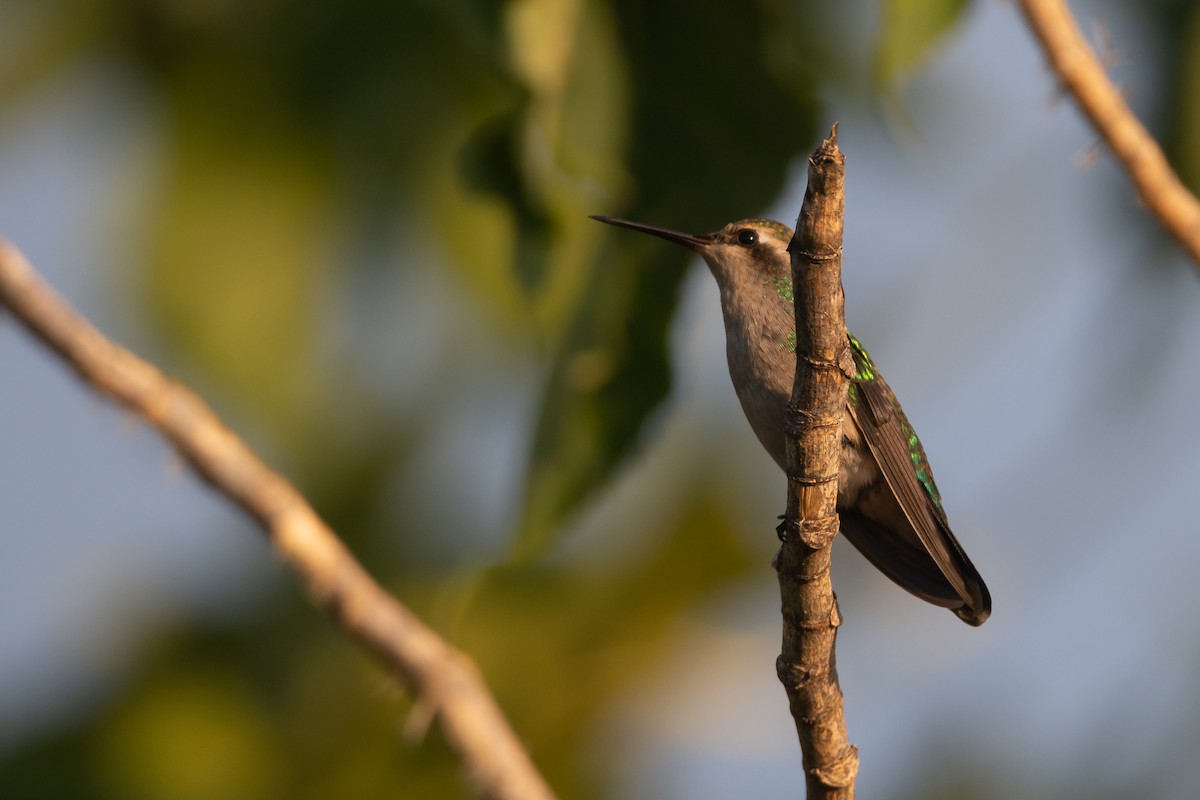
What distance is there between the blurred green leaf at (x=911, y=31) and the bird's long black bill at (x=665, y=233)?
952mm

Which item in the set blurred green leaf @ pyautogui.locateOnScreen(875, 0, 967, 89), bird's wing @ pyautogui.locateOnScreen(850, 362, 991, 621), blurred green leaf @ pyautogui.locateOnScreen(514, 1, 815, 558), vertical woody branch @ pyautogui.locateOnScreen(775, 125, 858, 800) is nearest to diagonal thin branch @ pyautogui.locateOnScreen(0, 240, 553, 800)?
vertical woody branch @ pyautogui.locateOnScreen(775, 125, 858, 800)

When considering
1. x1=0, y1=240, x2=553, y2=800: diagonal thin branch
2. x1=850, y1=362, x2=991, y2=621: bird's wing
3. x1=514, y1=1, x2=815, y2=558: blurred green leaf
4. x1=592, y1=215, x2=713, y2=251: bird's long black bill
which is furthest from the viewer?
x1=850, y1=362, x2=991, y2=621: bird's wing

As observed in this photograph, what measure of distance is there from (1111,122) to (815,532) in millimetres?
1223

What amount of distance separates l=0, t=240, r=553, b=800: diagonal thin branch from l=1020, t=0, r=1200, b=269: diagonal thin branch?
2.07 m

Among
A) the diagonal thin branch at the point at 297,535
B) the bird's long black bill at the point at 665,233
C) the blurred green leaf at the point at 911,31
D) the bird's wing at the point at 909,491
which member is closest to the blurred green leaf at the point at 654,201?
the bird's long black bill at the point at 665,233

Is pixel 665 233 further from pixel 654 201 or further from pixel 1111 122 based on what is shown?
pixel 1111 122

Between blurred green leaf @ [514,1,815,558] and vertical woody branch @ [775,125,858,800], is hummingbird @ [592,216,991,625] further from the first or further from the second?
vertical woody branch @ [775,125,858,800]

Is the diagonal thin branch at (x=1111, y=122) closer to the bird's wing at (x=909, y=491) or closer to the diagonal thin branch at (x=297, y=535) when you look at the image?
the bird's wing at (x=909, y=491)

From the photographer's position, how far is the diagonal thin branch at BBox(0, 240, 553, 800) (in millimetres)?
2092

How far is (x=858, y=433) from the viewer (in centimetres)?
472

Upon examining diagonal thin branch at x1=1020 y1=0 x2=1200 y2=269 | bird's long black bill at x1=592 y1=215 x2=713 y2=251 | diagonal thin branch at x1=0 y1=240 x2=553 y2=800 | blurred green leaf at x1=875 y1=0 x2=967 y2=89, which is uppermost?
bird's long black bill at x1=592 y1=215 x2=713 y2=251

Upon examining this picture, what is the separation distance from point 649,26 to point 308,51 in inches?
88.1

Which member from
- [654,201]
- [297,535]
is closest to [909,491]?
[654,201]

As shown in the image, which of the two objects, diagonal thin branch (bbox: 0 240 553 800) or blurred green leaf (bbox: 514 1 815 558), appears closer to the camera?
diagonal thin branch (bbox: 0 240 553 800)
